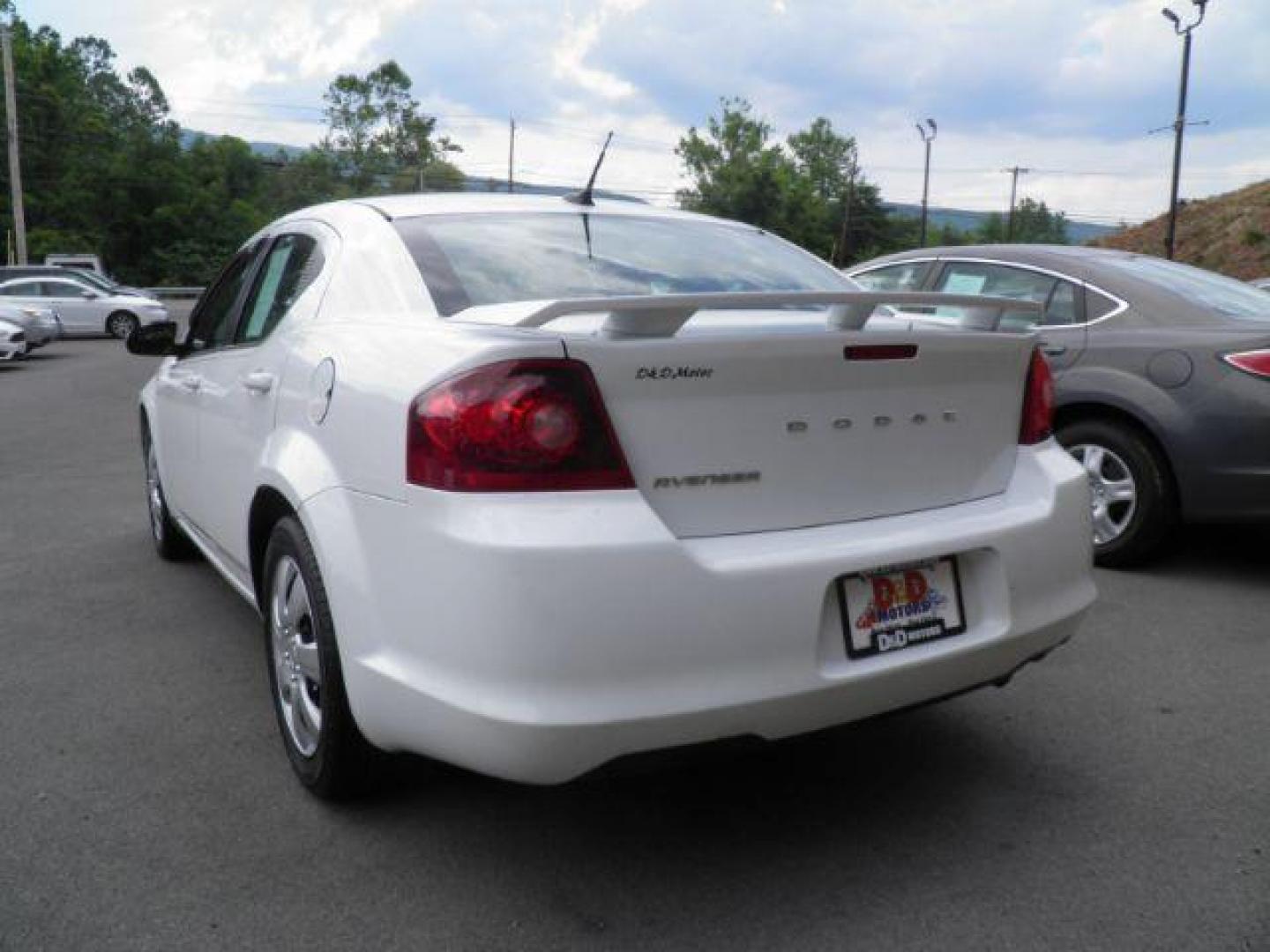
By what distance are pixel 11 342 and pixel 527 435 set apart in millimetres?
19537

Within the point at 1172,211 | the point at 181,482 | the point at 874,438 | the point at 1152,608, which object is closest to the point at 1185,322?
the point at 1152,608

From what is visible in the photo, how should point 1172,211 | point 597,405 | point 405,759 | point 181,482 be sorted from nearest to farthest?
point 597,405
point 405,759
point 181,482
point 1172,211

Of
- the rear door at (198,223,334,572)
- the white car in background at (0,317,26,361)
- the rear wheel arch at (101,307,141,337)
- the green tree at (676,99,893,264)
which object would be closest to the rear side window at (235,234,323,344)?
the rear door at (198,223,334,572)

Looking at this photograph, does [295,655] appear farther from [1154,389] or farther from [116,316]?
[116,316]

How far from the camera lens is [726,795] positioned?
2959 millimetres

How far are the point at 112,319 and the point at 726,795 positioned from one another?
25797mm

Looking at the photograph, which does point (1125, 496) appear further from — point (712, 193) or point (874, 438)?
point (712, 193)

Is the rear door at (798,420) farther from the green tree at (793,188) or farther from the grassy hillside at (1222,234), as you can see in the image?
the green tree at (793,188)

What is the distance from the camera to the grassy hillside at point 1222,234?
4569 centimetres

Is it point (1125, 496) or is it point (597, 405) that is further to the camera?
point (1125, 496)

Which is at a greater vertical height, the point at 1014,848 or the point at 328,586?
the point at 328,586

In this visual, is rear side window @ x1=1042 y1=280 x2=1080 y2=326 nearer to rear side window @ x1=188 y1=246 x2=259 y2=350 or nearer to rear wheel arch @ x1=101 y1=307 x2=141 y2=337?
rear side window @ x1=188 y1=246 x2=259 y2=350

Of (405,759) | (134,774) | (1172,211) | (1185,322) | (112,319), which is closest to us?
(405,759)

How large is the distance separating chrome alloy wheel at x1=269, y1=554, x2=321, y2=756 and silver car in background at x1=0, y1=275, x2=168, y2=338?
2292 cm
